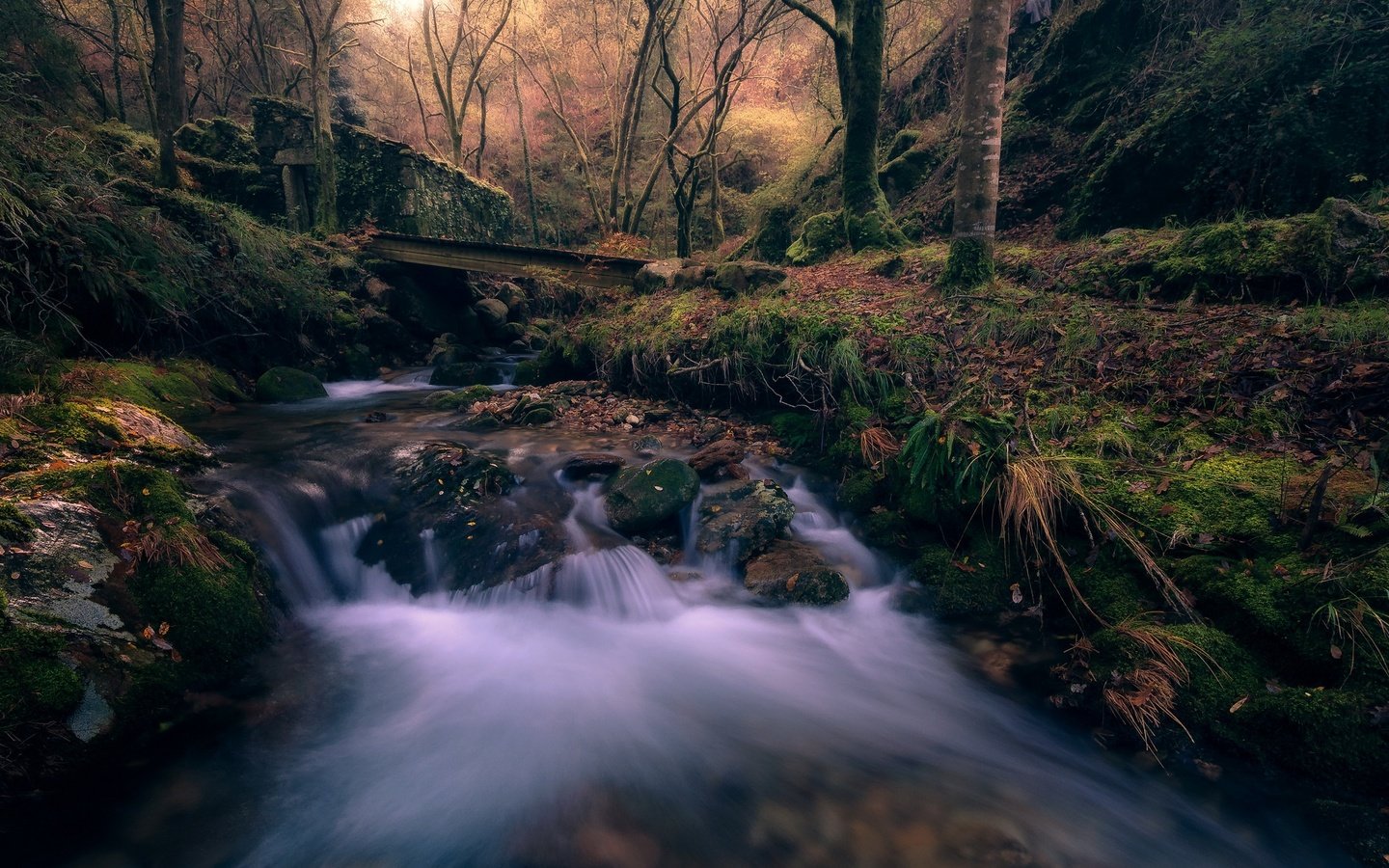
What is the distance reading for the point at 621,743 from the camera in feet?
11.5

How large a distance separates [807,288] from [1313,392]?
5.65 metres

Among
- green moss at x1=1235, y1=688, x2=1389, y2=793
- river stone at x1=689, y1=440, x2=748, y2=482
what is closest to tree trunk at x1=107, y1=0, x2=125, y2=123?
river stone at x1=689, y1=440, x2=748, y2=482

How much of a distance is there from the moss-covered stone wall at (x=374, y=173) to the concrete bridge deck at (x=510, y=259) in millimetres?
3084

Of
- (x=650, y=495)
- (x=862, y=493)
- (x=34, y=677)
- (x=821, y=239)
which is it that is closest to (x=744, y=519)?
(x=650, y=495)

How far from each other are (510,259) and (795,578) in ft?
34.6

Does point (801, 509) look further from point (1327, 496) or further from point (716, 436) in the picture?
point (1327, 496)

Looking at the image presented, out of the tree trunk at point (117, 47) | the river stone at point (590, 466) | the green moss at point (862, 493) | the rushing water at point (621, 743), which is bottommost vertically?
the rushing water at point (621, 743)

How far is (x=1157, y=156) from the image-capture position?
7.72 meters

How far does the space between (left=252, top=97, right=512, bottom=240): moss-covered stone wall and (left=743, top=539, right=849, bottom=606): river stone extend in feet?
51.1

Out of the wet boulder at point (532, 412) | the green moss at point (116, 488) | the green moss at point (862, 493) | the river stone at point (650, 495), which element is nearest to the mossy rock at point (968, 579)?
the green moss at point (862, 493)

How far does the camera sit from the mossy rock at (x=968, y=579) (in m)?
4.29

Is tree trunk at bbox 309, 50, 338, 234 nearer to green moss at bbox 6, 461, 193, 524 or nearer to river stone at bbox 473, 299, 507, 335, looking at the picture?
river stone at bbox 473, 299, 507, 335

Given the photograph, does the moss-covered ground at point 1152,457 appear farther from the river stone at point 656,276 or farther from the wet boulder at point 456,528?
the river stone at point 656,276

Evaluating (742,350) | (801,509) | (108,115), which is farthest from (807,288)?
(108,115)
